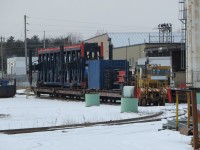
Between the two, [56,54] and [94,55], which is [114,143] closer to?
[94,55]

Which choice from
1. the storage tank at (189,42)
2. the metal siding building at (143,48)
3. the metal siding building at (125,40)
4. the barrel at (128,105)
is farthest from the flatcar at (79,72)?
the metal siding building at (125,40)

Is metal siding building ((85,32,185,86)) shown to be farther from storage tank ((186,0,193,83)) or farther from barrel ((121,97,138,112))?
barrel ((121,97,138,112))

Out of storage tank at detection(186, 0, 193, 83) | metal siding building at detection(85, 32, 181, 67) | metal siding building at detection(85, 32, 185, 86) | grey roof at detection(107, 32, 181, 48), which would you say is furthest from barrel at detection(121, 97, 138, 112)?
grey roof at detection(107, 32, 181, 48)

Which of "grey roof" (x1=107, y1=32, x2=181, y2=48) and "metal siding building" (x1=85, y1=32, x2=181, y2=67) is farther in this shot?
"grey roof" (x1=107, y1=32, x2=181, y2=48)

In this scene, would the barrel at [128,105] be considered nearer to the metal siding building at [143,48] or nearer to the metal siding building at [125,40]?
the metal siding building at [143,48]

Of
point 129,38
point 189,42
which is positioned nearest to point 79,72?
point 189,42

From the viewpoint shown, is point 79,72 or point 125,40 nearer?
point 79,72

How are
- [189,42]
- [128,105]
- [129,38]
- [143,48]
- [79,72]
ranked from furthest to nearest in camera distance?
[129,38]
[143,48]
[79,72]
[128,105]
[189,42]

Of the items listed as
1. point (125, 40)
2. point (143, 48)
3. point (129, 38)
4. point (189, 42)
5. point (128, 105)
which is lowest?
point (128, 105)

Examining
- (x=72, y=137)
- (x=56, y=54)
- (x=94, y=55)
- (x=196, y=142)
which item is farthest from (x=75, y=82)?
(x=196, y=142)

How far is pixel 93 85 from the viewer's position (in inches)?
1277

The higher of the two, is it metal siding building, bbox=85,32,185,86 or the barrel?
metal siding building, bbox=85,32,185,86

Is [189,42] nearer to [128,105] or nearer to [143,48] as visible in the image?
[128,105]

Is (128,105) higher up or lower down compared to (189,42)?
lower down
